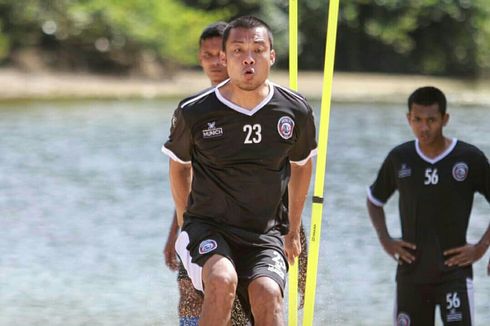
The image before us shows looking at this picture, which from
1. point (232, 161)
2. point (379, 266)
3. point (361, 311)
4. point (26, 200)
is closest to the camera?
point (232, 161)

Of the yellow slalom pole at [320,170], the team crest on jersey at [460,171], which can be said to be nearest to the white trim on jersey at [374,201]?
the team crest on jersey at [460,171]

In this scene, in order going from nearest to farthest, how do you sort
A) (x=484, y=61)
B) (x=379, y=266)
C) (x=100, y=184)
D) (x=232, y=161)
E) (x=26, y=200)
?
1. (x=232, y=161)
2. (x=379, y=266)
3. (x=26, y=200)
4. (x=100, y=184)
5. (x=484, y=61)

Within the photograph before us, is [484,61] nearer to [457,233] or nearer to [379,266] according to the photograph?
[379,266]

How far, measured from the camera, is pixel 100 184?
17922 millimetres

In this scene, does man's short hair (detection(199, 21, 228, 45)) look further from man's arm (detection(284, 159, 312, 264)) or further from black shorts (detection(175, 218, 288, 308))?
black shorts (detection(175, 218, 288, 308))

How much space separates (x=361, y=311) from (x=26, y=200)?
691 cm

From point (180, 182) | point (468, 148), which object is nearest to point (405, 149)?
point (468, 148)

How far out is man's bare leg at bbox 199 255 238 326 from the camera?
16.7 ft

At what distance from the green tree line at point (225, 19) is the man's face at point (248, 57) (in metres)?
27.3

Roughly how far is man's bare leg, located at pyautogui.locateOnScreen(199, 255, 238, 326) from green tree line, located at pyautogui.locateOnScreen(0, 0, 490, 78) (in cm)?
2764

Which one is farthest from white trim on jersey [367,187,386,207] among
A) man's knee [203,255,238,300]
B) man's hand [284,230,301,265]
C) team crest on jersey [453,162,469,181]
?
man's knee [203,255,238,300]

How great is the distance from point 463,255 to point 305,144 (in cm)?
167

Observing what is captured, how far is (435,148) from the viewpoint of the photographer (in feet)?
23.2

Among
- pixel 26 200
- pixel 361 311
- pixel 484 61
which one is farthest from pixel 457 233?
pixel 484 61
